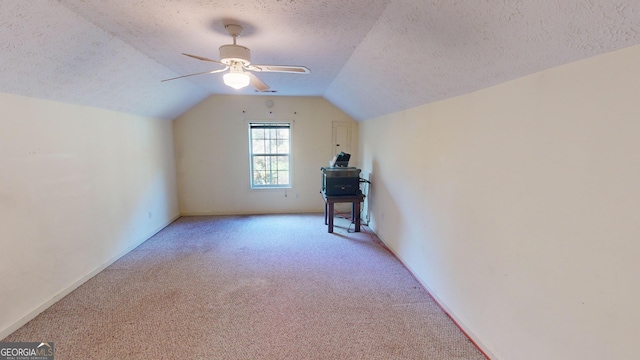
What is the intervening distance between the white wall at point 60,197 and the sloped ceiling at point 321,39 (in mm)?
271

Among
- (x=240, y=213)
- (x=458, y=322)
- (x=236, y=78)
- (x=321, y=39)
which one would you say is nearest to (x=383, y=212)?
(x=458, y=322)

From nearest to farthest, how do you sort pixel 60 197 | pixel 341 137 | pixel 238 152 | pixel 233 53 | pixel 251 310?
pixel 233 53, pixel 251 310, pixel 60 197, pixel 238 152, pixel 341 137

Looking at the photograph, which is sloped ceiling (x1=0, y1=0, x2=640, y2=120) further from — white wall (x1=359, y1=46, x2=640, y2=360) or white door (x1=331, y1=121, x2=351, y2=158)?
white door (x1=331, y1=121, x2=351, y2=158)

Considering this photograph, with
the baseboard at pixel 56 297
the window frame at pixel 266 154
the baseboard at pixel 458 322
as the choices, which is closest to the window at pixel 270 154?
the window frame at pixel 266 154

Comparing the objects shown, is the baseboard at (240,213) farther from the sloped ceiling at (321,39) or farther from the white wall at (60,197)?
the sloped ceiling at (321,39)

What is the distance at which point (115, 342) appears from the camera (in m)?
2.09

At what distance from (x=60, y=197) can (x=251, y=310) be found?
2.14m

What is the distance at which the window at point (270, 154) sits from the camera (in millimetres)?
5645

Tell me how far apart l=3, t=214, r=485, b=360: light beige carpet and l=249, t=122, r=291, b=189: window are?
210cm

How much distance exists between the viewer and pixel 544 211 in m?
1.49

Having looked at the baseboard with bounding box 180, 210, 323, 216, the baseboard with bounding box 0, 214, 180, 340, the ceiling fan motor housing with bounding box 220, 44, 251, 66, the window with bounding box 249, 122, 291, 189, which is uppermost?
the ceiling fan motor housing with bounding box 220, 44, 251, 66

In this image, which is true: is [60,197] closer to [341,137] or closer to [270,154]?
[270,154]

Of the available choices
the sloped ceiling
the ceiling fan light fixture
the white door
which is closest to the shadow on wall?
the white door

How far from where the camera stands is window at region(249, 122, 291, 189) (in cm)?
564
